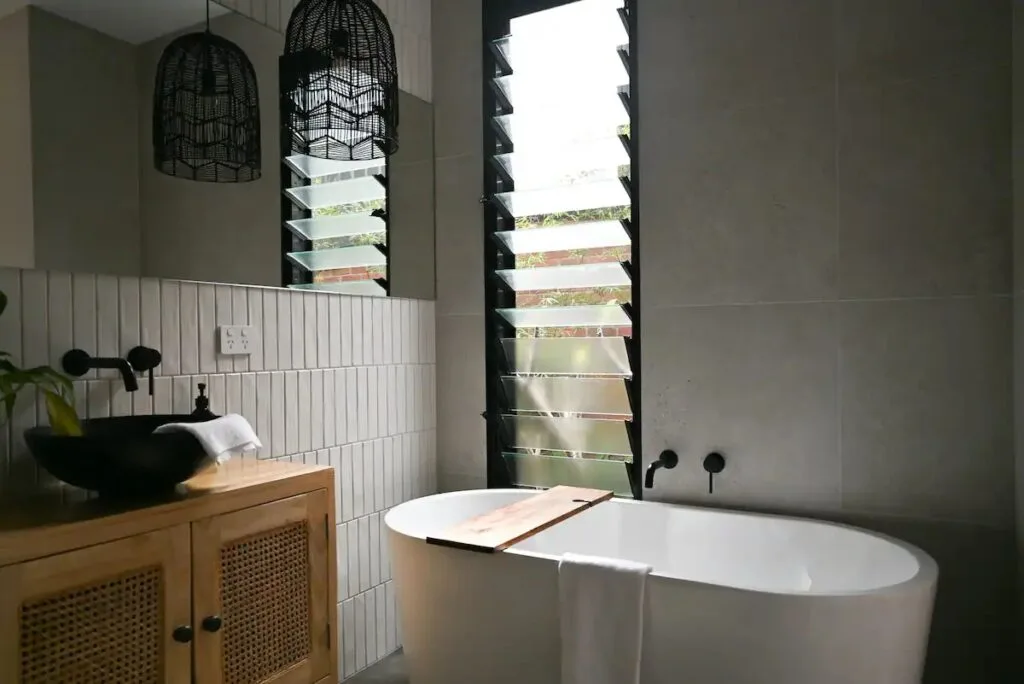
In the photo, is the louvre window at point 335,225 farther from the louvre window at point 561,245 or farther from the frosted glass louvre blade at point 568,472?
the frosted glass louvre blade at point 568,472

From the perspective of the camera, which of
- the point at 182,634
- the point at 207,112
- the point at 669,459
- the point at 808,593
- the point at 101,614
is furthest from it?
the point at 669,459

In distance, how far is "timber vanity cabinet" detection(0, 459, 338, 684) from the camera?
131cm

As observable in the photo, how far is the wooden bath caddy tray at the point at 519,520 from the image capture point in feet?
6.75

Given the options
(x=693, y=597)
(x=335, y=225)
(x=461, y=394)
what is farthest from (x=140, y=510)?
(x=461, y=394)

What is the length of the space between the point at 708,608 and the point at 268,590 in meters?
1.09

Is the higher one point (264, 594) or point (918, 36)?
point (918, 36)

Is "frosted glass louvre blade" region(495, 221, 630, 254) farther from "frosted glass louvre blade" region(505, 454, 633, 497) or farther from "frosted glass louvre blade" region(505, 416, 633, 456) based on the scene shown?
"frosted glass louvre blade" region(505, 454, 633, 497)

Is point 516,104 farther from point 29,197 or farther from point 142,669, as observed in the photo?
point 142,669

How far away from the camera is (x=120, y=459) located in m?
1.48

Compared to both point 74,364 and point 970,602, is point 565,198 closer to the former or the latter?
point 74,364

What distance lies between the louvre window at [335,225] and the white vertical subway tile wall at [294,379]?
0.26ft

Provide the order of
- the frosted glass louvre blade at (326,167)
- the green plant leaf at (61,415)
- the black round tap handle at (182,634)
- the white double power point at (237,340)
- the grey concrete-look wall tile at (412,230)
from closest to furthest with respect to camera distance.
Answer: the green plant leaf at (61,415), the black round tap handle at (182,634), the white double power point at (237,340), the frosted glass louvre blade at (326,167), the grey concrete-look wall tile at (412,230)

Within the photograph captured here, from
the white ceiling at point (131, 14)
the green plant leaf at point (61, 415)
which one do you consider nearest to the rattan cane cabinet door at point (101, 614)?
the green plant leaf at point (61, 415)

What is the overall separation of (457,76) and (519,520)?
1.91m
